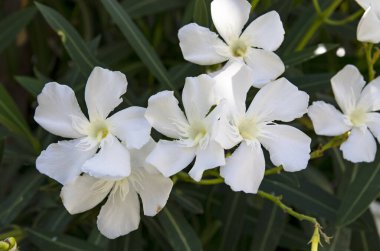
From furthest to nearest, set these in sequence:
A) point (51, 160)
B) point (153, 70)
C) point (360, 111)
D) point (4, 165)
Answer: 1. point (4, 165)
2. point (153, 70)
3. point (360, 111)
4. point (51, 160)

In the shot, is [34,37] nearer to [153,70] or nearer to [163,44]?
[163,44]

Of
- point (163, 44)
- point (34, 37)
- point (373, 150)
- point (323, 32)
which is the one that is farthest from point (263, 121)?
point (34, 37)

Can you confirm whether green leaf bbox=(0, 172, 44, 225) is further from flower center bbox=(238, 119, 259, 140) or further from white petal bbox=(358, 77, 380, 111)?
white petal bbox=(358, 77, 380, 111)

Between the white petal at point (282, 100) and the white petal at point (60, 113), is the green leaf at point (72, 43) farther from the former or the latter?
the white petal at point (282, 100)

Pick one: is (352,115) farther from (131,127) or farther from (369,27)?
(131,127)

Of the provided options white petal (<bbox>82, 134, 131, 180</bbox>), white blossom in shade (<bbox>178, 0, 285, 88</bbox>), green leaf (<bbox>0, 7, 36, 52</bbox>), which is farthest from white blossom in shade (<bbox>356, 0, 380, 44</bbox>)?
green leaf (<bbox>0, 7, 36, 52</bbox>)
